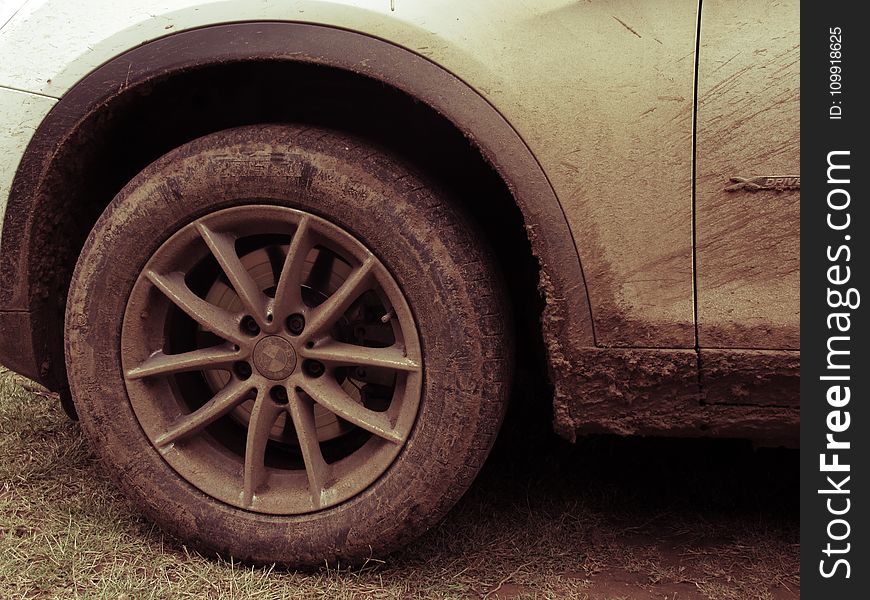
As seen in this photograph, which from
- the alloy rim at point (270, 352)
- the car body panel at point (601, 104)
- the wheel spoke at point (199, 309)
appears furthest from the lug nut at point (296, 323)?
the car body panel at point (601, 104)

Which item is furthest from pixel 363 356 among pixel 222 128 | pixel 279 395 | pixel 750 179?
pixel 750 179

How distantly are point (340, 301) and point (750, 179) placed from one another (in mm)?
923

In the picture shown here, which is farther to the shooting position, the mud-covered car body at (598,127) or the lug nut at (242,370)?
the lug nut at (242,370)

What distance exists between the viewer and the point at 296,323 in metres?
1.99

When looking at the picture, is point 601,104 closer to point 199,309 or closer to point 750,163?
point 750,163

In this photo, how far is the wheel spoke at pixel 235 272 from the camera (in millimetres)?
1934

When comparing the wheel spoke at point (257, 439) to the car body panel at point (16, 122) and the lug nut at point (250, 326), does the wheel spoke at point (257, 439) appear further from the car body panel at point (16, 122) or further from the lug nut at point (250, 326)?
the car body panel at point (16, 122)

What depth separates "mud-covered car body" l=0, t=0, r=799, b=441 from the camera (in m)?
1.64

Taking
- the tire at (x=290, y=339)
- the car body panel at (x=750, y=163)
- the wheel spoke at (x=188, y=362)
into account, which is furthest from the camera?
the wheel spoke at (x=188, y=362)

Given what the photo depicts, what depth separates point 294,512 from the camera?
6.64ft

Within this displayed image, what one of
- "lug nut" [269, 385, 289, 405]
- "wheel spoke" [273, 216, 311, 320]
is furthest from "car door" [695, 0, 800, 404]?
"lug nut" [269, 385, 289, 405]
